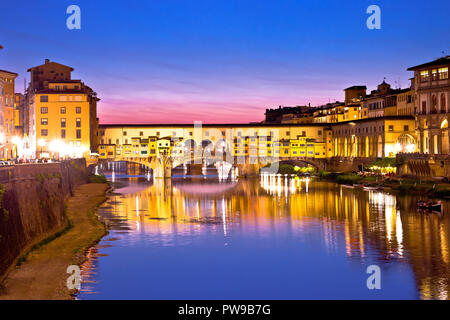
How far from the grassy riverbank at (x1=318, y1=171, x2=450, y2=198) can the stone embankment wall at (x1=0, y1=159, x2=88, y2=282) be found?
39.0 meters

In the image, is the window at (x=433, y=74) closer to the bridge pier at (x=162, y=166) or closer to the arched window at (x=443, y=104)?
the arched window at (x=443, y=104)

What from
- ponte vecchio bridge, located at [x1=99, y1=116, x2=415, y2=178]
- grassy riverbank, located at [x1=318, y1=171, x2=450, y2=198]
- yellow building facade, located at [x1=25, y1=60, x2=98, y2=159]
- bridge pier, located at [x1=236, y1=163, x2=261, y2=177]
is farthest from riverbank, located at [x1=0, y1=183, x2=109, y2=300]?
bridge pier, located at [x1=236, y1=163, x2=261, y2=177]

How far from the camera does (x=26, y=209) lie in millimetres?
32031

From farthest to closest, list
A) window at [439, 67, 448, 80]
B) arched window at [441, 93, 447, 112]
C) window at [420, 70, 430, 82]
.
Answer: window at [420, 70, 430, 82] → arched window at [441, 93, 447, 112] → window at [439, 67, 448, 80]

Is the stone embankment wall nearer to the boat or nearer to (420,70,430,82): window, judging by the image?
the boat

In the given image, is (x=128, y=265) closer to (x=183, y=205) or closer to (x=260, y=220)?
(x=260, y=220)

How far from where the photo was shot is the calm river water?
27.7 metres

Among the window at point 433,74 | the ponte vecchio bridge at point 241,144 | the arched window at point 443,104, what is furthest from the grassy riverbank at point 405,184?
the window at point 433,74

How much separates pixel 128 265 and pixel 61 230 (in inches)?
346

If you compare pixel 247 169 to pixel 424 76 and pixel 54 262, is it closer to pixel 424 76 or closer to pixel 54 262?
pixel 424 76

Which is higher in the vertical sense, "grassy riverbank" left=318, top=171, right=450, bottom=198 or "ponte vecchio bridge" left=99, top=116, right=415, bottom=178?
"ponte vecchio bridge" left=99, top=116, right=415, bottom=178

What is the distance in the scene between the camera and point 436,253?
34.4 metres

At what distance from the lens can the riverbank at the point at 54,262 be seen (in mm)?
24812
